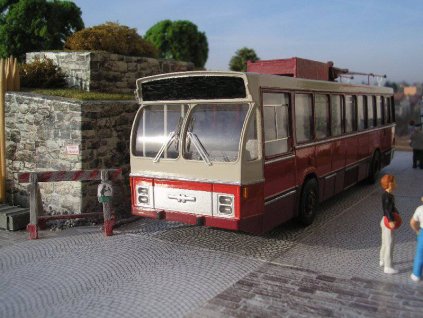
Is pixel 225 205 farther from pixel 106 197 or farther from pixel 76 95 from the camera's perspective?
pixel 76 95

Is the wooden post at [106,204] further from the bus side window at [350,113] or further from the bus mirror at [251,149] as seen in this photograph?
the bus side window at [350,113]

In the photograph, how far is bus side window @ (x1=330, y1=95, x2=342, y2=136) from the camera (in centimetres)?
931

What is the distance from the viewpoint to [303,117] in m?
8.05

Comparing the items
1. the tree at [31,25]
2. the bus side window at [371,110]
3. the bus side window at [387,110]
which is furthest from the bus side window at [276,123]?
the tree at [31,25]

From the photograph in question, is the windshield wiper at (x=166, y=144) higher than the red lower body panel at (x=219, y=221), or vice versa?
the windshield wiper at (x=166, y=144)

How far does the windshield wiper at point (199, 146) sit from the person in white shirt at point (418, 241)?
9.20 feet

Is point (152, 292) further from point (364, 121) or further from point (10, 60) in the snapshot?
point (364, 121)

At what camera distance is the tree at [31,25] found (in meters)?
15.8

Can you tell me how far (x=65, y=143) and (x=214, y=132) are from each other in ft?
11.7

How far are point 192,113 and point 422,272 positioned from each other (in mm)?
3876

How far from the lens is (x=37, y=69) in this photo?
10938 millimetres

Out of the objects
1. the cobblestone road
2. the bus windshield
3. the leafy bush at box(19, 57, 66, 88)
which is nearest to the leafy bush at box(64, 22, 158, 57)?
the leafy bush at box(19, 57, 66, 88)

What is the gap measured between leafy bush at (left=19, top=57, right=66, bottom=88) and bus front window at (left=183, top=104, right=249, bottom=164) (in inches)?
216

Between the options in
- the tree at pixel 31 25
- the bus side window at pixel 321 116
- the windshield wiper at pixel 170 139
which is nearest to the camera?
the windshield wiper at pixel 170 139
